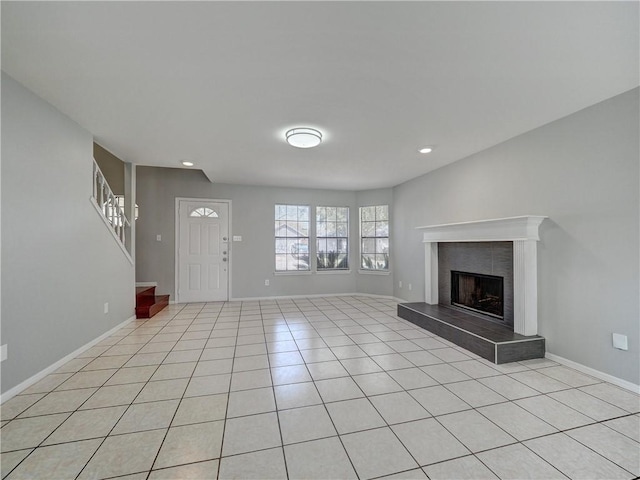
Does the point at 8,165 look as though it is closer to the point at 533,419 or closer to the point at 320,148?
the point at 320,148

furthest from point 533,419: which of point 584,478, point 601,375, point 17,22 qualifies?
point 17,22

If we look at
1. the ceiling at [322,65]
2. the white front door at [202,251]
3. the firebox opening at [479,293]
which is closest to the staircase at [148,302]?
the white front door at [202,251]

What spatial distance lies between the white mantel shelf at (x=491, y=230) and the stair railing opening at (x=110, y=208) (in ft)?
15.3

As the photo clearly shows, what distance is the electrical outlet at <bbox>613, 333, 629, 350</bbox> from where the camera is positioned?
2354mm

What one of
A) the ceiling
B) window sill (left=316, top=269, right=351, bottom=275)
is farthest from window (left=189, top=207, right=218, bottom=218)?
window sill (left=316, top=269, right=351, bottom=275)

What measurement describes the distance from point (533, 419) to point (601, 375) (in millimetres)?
1204

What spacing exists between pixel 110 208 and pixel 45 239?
1.74m

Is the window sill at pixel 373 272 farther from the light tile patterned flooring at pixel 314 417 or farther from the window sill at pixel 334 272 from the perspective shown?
the light tile patterned flooring at pixel 314 417

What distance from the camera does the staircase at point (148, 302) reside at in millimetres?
4500

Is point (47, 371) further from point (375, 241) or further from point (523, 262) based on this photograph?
point (375, 241)

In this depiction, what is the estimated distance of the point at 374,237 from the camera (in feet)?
21.2

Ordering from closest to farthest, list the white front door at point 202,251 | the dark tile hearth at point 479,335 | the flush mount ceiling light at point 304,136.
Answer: the dark tile hearth at point 479,335 < the flush mount ceiling light at point 304,136 < the white front door at point 202,251

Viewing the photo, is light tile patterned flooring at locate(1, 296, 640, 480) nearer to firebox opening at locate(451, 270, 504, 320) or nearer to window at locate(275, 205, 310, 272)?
firebox opening at locate(451, 270, 504, 320)

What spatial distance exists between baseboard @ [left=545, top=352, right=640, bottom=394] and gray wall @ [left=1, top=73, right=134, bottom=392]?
4.87 meters
